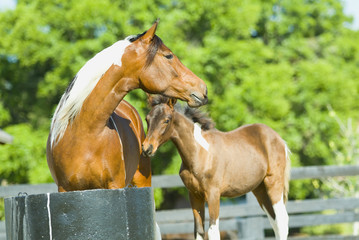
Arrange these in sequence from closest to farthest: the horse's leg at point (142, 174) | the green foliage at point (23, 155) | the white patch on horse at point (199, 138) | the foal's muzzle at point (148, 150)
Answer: the foal's muzzle at point (148, 150) → the horse's leg at point (142, 174) → the white patch on horse at point (199, 138) → the green foliage at point (23, 155)

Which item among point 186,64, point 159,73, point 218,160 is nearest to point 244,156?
point 218,160

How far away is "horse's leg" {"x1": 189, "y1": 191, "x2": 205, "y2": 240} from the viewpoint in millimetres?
→ 4379

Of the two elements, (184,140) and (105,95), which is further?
(184,140)

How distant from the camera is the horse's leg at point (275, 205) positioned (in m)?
4.70

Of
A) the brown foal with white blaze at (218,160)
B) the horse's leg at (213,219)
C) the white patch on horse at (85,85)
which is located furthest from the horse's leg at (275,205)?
the white patch on horse at (85,85)

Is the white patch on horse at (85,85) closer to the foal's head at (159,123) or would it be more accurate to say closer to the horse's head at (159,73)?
the horse's head at (159,73)

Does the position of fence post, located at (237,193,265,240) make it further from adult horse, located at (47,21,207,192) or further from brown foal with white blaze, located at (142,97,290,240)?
adult horse, located at (47,21,207,192)

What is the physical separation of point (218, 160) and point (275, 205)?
0.71m

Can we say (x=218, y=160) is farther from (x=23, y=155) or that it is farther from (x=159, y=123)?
(x=23, y=155)

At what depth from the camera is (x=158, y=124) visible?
427 cm

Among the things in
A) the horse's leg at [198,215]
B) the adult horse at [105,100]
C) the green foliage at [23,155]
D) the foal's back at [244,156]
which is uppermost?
the adult horse at [105,100]

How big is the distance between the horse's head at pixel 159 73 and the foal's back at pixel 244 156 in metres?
1.41

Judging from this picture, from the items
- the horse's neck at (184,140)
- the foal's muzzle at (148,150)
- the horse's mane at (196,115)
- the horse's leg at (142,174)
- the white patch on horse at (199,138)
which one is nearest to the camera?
the foal's muzzle at (148,150)

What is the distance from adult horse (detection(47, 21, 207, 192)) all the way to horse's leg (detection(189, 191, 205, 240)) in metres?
1.17
